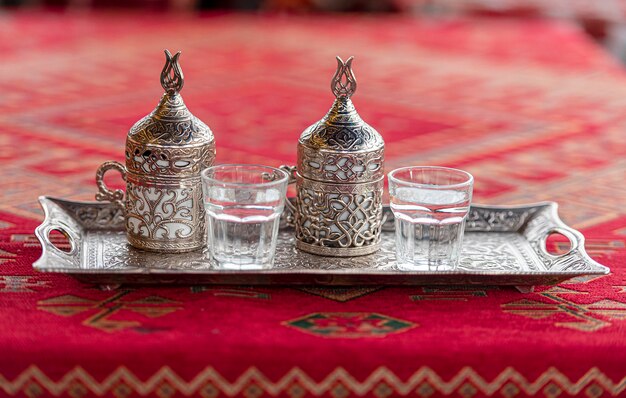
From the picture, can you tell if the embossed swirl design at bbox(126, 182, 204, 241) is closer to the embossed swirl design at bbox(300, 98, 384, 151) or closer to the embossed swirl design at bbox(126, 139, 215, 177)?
the embossed swirl design at bbox(126, 139, 215, 177)

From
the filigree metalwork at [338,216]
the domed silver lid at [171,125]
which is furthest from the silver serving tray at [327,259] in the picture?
the domed silver lid at [171,125]

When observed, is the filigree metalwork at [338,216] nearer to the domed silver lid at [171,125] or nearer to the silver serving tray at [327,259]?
the silver serving tray at [327,259]

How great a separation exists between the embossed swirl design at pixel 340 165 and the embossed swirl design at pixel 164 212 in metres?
0.12

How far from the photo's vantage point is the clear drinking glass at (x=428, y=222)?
931 mm

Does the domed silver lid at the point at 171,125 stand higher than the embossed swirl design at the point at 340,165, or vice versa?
the domed silver lid at the point at 171,125

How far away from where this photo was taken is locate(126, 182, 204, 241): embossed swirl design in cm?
97

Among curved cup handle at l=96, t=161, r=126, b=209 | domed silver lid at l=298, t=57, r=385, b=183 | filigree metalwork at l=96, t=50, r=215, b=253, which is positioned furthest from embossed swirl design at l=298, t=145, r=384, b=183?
curved cup handle at l=96, t=161, r=126, b=209

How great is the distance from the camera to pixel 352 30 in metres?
3.16

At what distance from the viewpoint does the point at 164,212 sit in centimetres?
98

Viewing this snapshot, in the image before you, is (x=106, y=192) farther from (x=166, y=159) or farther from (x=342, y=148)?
(x=342, y=148)

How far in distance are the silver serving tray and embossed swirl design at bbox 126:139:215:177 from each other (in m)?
0.08

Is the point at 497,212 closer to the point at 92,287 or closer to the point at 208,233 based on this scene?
the point at 208,233

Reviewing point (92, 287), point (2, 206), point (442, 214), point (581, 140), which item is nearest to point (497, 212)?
point (442, 214)

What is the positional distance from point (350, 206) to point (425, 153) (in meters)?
0.82
